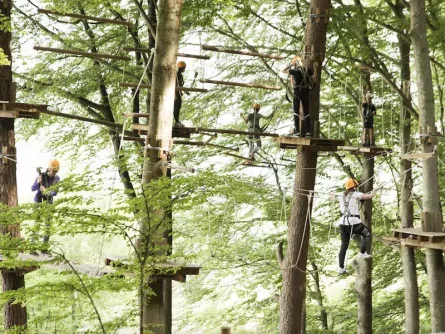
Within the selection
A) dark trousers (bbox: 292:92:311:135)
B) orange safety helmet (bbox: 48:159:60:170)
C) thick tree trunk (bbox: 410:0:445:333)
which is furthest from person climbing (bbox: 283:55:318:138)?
orange safety helmet (bbox: 48:159:60:170)

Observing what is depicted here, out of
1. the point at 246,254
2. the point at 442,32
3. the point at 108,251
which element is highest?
the point at 442,32

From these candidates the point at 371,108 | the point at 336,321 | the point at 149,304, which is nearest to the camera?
the point at 149,304

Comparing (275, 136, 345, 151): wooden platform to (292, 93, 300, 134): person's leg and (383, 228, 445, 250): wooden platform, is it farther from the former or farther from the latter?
(383, 228, 445, 250): wooden platform

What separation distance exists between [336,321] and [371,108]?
23.8 ft

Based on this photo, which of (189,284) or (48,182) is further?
(189,284)

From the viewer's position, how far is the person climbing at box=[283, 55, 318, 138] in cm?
829

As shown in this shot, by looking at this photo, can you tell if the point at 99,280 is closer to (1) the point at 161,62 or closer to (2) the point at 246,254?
(1) the point at 161,62

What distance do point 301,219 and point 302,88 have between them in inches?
70.9

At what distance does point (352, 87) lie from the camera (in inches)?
477

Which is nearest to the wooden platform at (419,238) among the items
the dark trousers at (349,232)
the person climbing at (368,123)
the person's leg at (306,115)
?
the dark trousers at (349,232)

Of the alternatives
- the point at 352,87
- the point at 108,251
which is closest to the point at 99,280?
the point at 352,87

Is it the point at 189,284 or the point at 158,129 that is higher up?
the point at 158,129

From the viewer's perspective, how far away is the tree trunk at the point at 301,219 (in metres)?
8.55

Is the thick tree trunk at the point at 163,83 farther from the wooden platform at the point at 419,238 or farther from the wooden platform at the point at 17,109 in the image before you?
the wooden platform at the point at 419,238
